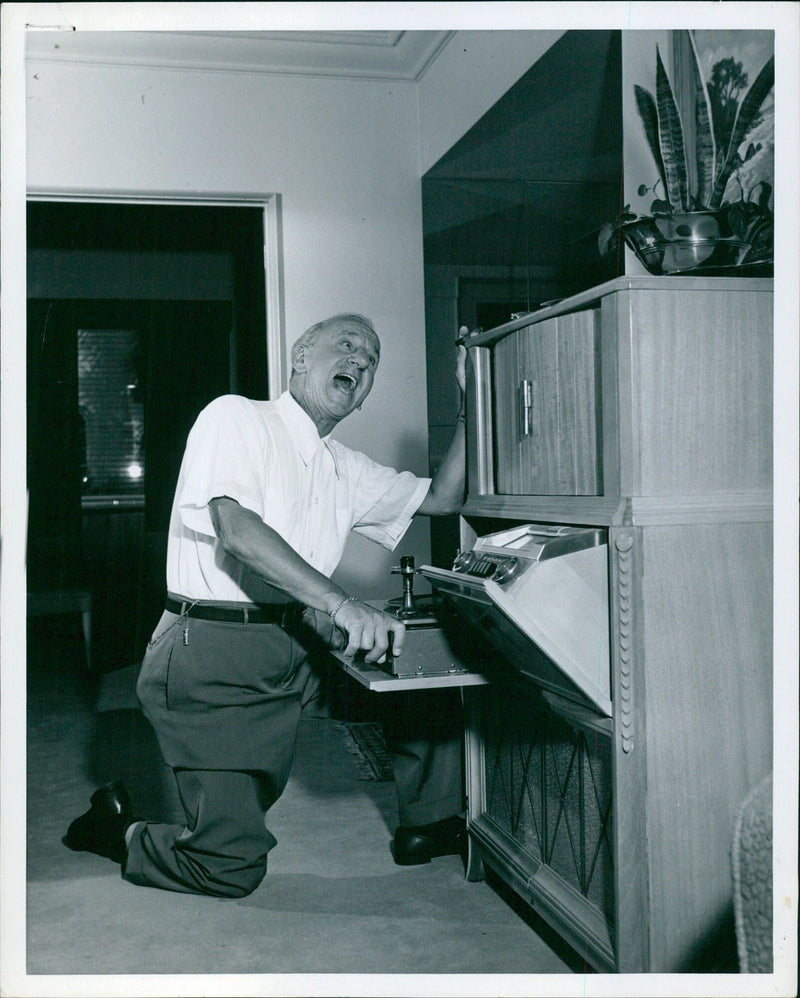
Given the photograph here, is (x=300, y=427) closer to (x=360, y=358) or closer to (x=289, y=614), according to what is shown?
(x=360, y=358)

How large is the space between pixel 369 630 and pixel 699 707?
766mm

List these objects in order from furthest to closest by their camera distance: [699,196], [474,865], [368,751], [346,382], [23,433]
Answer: [368,751] < [346,382] < [474,865] < [699,196] < [23,433]

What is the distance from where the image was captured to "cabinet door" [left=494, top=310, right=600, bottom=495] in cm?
210

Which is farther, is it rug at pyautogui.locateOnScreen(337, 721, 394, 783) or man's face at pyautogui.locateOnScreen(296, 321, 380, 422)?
rug at pyautogui.locateOnScreen(337, 721, 394, 783)

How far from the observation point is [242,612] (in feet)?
9.41

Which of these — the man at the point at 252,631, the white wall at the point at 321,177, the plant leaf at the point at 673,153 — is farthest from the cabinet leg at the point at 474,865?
the plant leaf at the point at 673,153

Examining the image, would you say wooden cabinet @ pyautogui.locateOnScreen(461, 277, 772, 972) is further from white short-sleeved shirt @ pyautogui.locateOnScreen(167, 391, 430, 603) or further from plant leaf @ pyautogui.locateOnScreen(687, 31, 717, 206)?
white short-sleeved shirt @ pyautogui.locateOnScreen(167, 391, 430, 603)

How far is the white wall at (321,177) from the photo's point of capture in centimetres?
328

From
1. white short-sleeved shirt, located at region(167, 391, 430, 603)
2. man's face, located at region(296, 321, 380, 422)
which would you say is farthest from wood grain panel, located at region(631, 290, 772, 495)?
man's face, located at region(296, 321, 380, 422)

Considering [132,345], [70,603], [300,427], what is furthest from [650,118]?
[70,603]

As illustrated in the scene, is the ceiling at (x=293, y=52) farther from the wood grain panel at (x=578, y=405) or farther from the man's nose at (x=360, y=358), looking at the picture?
the wood grain panel at (x=578, y=405)

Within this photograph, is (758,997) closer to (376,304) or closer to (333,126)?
(376,304)

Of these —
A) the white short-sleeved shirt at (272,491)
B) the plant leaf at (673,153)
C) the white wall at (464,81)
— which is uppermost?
the white wall at (464,81)

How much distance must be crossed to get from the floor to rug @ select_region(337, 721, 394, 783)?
73 mm
